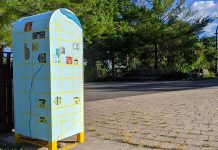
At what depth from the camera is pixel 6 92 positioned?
660cm

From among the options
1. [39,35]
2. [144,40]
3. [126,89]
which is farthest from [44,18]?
[144,40]

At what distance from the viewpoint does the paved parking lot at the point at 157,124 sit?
19.2 feet

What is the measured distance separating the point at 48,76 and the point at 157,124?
3.04 meters

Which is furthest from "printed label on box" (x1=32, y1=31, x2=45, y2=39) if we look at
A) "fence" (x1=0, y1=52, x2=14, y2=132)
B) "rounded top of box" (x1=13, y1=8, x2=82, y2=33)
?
"fence" (x1=0, y1=52, x2=14, y2=132)

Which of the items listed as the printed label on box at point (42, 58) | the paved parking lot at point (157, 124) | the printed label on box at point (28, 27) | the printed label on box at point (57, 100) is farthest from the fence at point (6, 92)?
the printed label on box at point (57, 100)

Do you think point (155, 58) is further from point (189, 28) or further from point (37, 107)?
point (37, 107)

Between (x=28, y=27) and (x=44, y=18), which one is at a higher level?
(x=44, y=18)

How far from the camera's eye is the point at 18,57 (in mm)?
5688

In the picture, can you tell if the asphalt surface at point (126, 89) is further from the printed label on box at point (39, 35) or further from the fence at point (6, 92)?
the printed label on box at point (39, 35)

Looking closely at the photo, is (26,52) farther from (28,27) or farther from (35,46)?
(28,27)

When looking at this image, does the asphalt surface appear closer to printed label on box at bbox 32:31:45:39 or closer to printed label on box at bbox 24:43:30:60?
printed label on box at bbox 24:43:30:60

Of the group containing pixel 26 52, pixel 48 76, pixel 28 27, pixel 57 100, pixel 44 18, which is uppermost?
pixel 44 18

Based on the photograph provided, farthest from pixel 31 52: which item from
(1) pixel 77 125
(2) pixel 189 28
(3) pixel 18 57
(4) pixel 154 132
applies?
(2) pixel 189 28

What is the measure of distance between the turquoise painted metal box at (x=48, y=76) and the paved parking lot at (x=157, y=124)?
1.11m
